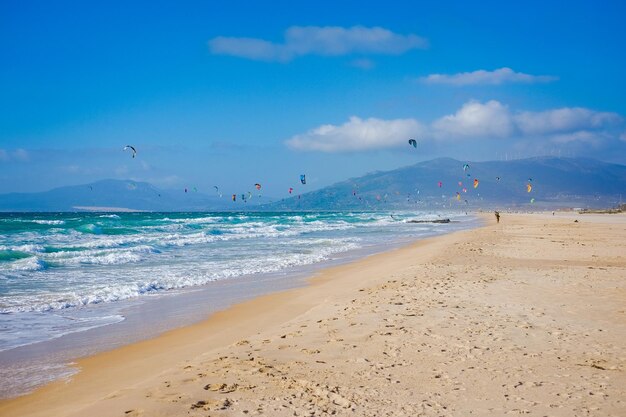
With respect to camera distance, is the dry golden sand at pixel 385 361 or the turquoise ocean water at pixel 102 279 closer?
the dry golden sand at pixel 385 361

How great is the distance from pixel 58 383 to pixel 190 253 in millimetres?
16656

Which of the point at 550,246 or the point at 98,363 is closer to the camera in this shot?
the point at 98,363

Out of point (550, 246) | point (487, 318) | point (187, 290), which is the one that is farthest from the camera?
point (550, 246)

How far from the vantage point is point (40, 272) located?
15797mm

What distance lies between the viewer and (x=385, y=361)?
5344 mm

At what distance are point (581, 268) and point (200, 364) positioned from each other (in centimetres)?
1171

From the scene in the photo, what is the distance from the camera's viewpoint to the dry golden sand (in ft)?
13.8

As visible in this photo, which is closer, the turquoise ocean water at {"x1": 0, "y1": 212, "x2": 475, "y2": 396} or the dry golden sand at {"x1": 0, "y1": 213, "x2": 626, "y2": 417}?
the dry golden sand at {"x1": 0, "y1": 213, "x2": 626, "y2": 417}

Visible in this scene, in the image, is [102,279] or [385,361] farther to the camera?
[102,279]

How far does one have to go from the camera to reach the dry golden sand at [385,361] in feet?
13.8

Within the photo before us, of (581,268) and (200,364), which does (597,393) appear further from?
(581,268)

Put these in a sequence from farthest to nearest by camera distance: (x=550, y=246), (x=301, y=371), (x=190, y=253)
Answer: (x=190, y=253) → (x=550, y=246) → (x=301, y=371)

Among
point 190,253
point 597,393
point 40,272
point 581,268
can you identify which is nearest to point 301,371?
point 597,393

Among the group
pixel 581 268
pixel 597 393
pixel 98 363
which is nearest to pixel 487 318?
pixel 597 393
